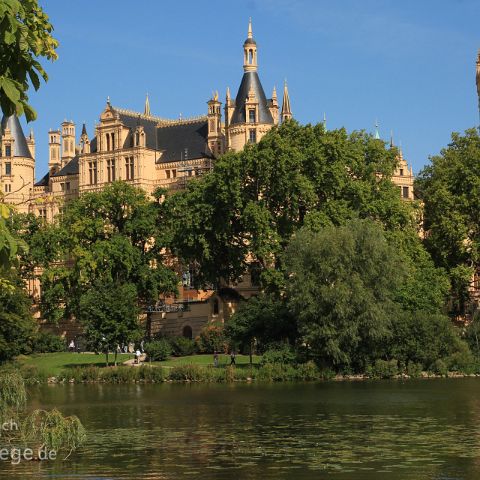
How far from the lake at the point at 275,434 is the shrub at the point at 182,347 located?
21471 mm

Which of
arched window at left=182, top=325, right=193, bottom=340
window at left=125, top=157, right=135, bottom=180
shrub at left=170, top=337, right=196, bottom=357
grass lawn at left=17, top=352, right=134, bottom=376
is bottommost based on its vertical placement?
grass lawn at left=17, top=352, right=134, bottom=376

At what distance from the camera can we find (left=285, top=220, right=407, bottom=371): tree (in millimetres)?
50969

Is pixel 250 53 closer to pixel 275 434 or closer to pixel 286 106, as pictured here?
pixel 286 106

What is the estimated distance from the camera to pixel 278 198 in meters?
66.0

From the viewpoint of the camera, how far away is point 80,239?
74.2m

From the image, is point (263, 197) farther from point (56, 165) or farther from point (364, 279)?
point (56, 165)

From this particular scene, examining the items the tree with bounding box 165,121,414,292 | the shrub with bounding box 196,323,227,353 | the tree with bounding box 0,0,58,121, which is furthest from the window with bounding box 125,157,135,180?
the tree with bounding box 0,0,58,121

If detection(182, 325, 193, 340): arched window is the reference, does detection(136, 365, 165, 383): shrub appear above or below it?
below

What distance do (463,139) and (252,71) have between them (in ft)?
58.5

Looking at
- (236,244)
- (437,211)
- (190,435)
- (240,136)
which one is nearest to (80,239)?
(236,244)

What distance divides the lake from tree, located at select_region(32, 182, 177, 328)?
26.0 meters

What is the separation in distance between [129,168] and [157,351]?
30.2 metres

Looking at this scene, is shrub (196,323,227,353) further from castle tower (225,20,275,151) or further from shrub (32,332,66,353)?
castle tower (225,20,275,151)

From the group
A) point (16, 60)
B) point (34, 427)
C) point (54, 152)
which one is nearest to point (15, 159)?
point (54, 152)
